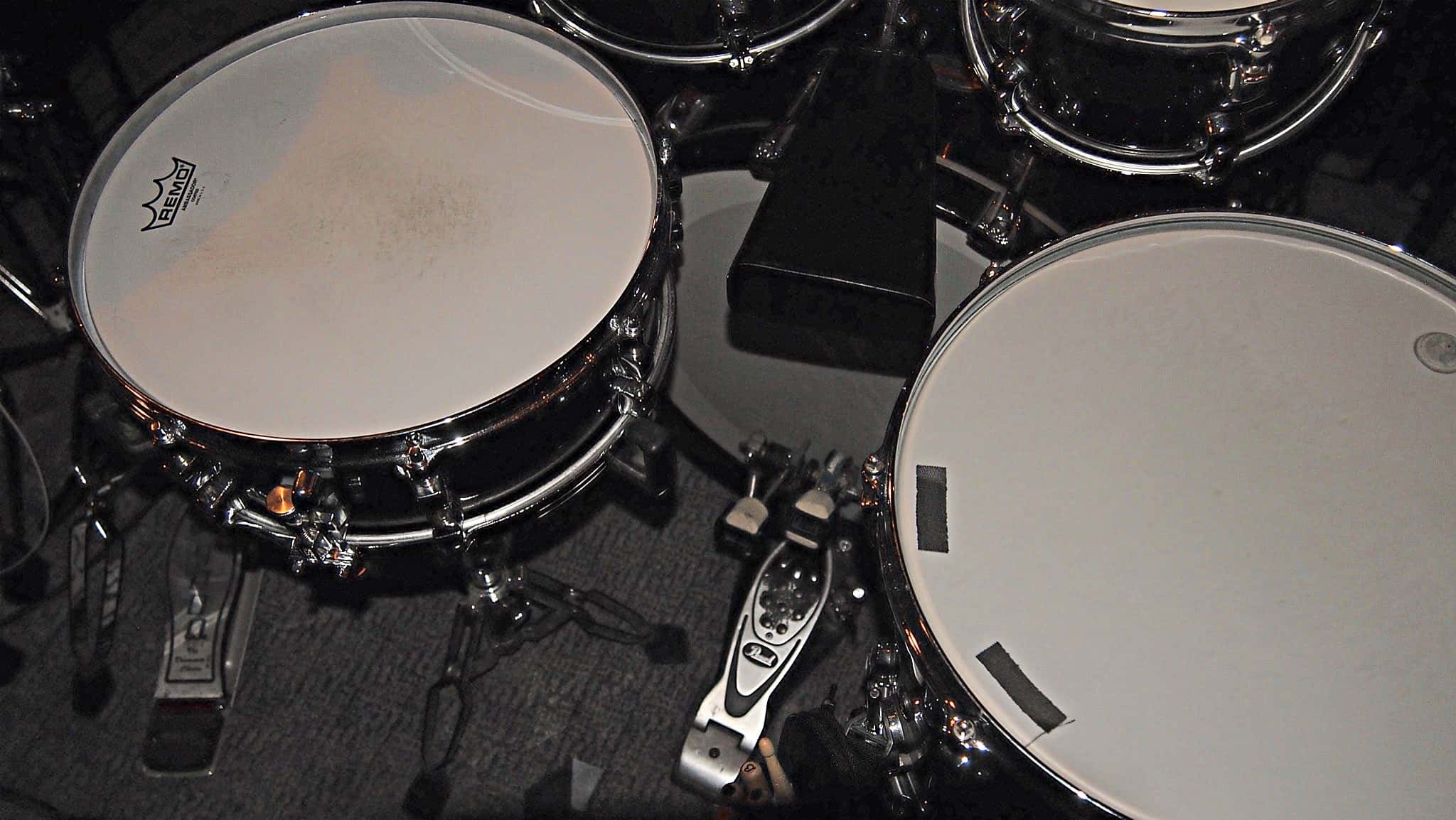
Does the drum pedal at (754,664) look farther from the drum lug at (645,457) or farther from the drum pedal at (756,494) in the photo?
the drum lug at (645,457)

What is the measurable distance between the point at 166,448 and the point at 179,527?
74 centimetres

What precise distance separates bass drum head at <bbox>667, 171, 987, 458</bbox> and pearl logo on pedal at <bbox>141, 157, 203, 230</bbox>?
0.50 meters

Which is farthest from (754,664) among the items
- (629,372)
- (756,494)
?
(629,372)

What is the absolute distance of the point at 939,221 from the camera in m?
Answer: 1.06

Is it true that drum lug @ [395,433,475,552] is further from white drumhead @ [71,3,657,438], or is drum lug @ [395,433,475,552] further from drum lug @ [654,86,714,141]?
drum lug @ [654,86,714,141]

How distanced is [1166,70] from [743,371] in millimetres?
627

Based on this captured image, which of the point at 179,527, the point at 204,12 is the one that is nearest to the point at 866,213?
the point at 179,527

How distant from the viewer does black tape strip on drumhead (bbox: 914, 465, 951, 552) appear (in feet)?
2.68

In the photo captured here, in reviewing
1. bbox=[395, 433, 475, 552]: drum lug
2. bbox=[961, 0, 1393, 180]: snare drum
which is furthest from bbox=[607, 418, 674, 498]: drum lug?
bbox=[961, 0, 1393, 180]: snare drum

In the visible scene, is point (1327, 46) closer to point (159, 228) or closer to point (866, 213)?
point (866, 213)

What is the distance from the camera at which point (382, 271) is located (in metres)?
0.96

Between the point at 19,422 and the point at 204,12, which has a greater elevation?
the point at 204,12

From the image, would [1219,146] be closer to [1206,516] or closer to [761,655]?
[1206,516]

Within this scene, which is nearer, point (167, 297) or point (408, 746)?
point (167, 297)
